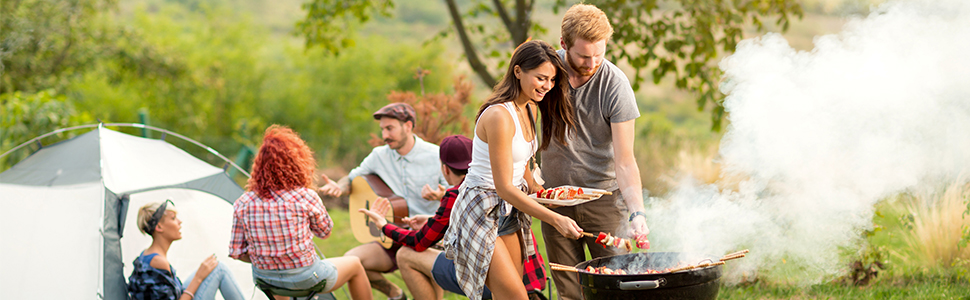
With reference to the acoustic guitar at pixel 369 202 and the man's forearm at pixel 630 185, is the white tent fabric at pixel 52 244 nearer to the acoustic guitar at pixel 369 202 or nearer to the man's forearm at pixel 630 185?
the acoustic guitar at pixel 369 202

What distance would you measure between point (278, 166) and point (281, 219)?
26 centimetres

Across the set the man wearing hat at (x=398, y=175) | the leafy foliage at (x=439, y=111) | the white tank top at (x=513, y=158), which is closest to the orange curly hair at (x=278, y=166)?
the man wearing hat at (x=398, y=175)

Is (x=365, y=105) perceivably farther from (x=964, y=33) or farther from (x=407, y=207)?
(x=964, y=33)

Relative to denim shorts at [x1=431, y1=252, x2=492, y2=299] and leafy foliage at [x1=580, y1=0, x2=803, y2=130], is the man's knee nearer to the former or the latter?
denim shorts at [x1=431, y1=252, x2=492, y2=299]

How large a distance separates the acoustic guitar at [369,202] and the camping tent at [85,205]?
0.76 metres

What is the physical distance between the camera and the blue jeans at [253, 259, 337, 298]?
3240 millimetres

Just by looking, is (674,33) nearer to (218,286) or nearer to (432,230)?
(432,230)

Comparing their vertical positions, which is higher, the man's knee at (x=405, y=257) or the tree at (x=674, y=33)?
the tree at (x=674, y=33)

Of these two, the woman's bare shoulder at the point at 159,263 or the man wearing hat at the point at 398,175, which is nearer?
the woman's bare shoulder at the point at 159,263

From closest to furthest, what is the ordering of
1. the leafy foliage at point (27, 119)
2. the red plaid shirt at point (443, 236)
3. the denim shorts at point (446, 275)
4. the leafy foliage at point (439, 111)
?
1. the red plaid shirt at point (443, 236)
2. the denim shorts at point (446, 275)
3. the leafy foliage at point (439, 111)
4. the leafy foliage at point (27, 119)

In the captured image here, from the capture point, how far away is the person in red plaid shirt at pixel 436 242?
2.62m

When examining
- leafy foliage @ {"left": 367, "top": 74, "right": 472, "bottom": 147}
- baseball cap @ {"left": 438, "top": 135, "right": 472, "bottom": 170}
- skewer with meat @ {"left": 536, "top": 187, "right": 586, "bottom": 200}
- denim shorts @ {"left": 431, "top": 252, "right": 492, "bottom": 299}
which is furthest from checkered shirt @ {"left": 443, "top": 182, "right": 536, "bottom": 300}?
leafy foliage @ {"left": 367, "top": 74, "right": 472, "bottom": 147}

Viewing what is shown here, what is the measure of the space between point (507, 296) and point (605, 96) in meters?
0.83

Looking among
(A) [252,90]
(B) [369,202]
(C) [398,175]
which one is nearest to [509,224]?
(C) [398,175]
